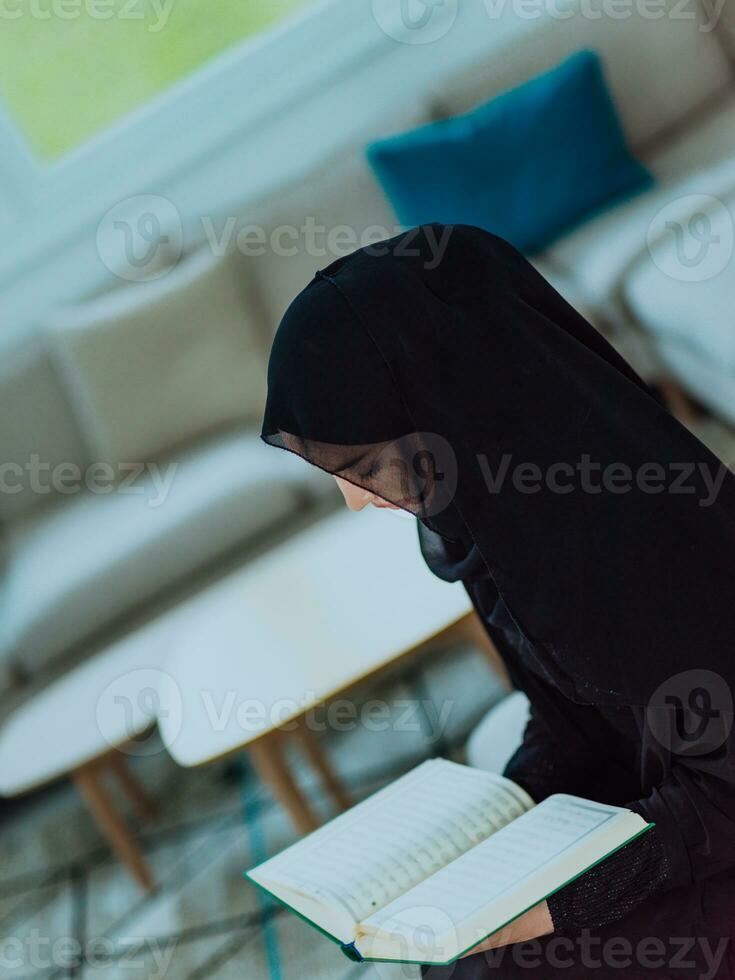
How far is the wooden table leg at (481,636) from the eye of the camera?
6.29 ft

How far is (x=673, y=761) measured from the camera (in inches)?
45.6

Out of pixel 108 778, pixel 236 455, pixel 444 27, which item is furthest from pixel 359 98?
pixel 108 778

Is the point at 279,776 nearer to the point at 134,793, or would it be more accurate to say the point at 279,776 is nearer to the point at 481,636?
the point at 481,636

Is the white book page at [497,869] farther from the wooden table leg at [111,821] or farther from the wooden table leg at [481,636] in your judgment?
the wooden table leg at [111,821]

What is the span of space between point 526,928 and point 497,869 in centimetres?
7

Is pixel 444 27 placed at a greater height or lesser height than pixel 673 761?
greater

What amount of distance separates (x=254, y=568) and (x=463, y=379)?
1397mm

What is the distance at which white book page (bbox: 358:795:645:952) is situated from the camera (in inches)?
40.9

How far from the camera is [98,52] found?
330cm

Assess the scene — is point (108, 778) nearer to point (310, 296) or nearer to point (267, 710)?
point (267, 710)

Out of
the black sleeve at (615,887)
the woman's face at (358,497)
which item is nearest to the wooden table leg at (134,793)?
the woman's face at (358,497)

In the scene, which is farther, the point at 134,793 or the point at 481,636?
the point at 134,793

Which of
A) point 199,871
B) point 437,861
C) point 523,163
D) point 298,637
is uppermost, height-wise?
point 523,163

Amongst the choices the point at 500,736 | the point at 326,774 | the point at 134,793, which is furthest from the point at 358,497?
the point at 134,793
